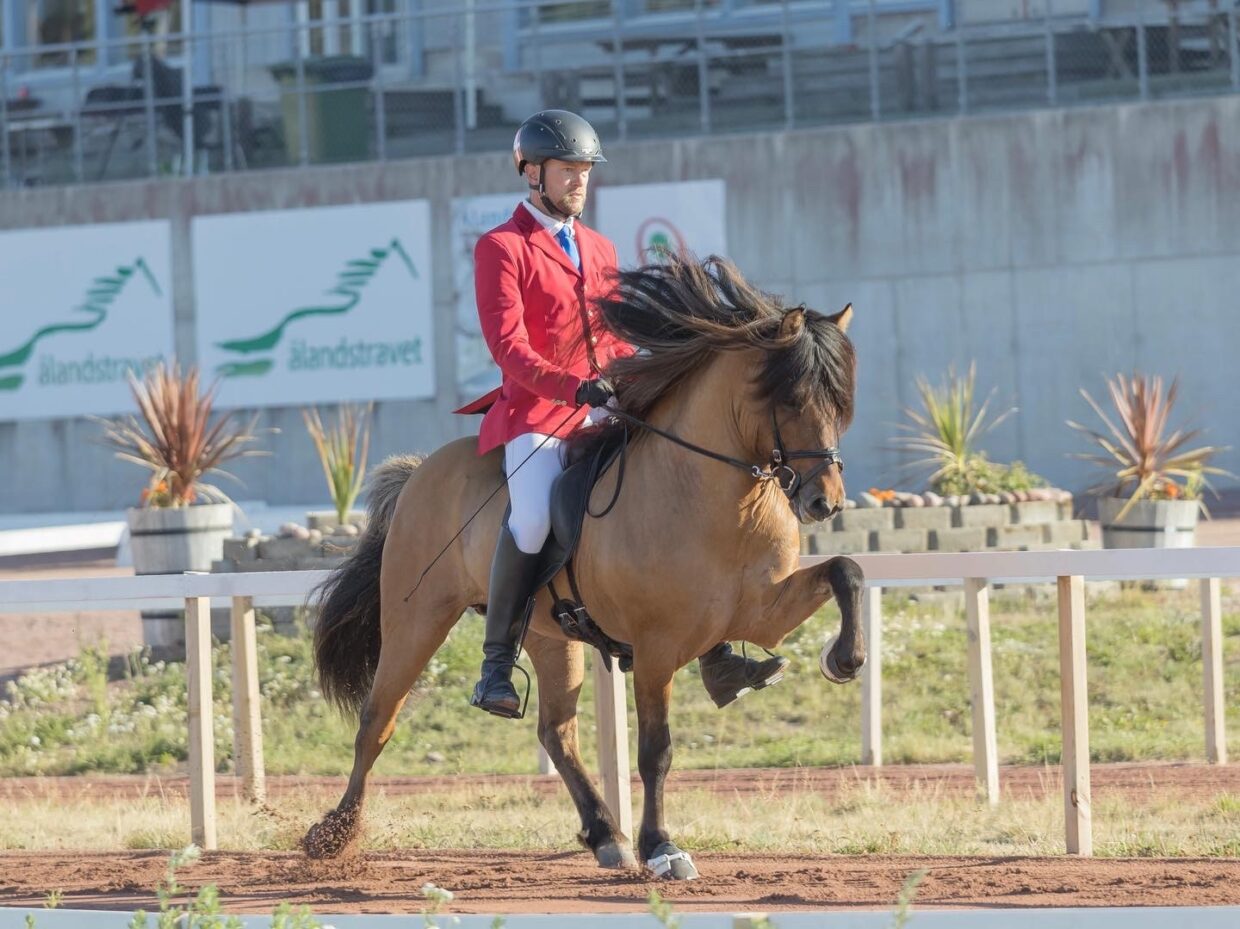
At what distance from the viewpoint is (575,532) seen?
650 cm

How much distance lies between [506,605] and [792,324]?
4.86 ft

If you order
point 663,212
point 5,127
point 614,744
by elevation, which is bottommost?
point 614,744

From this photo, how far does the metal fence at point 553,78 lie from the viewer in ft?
68.1

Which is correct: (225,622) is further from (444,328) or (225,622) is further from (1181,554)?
(444,328)

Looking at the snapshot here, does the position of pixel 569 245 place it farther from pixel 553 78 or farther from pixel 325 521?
pixel 553 78

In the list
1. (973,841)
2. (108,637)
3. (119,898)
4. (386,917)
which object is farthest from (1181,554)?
(108,637)

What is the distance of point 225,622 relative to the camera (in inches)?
529

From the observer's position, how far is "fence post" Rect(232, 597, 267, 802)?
8.40 m

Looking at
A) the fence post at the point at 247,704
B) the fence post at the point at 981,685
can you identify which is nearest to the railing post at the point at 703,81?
the fence post at the point at 981,685

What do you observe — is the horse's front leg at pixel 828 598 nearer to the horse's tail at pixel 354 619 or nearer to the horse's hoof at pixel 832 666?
the horse's hoof at pixel 832 666

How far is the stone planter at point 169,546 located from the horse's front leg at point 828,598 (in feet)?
27.1

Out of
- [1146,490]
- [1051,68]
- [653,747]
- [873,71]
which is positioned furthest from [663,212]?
[653,747]

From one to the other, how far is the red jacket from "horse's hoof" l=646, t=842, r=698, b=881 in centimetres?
158

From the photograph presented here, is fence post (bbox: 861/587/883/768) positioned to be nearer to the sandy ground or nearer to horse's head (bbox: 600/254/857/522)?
the sandy ground
